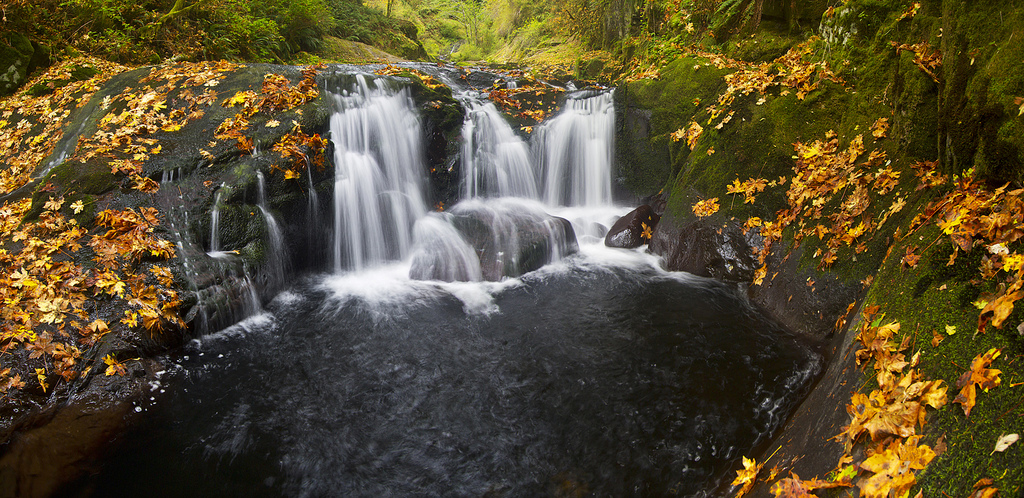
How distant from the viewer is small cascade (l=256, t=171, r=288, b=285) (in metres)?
6.45

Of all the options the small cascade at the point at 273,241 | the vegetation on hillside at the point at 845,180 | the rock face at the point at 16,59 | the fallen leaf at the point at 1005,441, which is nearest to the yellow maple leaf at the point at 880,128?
the vegetation on hillside at the point at 845,180

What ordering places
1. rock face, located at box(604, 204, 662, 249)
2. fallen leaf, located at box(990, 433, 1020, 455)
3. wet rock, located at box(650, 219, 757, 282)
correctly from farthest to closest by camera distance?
1. rock face, located at box(604, 204, 662, 249)
2. wet rock, located at box(650, 219, 757, 282)
3. fallen leaf, located at box(990, 433, 1020, 455)

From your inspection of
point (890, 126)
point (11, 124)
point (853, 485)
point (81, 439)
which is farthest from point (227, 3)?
point (853, 485)

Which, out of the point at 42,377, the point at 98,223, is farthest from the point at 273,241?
the point at 42,377

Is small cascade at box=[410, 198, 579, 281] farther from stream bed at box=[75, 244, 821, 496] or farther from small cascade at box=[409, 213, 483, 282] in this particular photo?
stream bed at box=[75, 244, 821, 496]

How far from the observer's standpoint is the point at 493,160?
9656mm

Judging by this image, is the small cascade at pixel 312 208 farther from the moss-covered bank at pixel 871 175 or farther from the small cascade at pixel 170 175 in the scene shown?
the moss-covered bank at pixel 871 175

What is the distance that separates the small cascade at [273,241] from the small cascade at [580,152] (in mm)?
5281

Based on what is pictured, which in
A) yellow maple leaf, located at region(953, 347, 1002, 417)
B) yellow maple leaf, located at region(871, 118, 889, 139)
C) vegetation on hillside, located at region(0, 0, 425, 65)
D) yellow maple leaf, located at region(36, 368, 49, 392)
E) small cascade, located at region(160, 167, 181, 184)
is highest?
vegetation on hillside, located at region(0, 0, 425, 65)

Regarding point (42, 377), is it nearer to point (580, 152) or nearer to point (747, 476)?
point (747, 476)

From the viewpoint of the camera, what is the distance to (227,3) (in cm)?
1154

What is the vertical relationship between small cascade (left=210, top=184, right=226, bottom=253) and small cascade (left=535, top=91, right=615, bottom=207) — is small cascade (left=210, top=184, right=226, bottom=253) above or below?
below

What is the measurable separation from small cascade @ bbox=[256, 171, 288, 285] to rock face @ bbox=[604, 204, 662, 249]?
5210 mm

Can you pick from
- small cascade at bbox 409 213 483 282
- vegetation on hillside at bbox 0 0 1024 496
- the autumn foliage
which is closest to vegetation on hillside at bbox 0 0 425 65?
vegetation on hillside at bbox 0 0 1024 496
